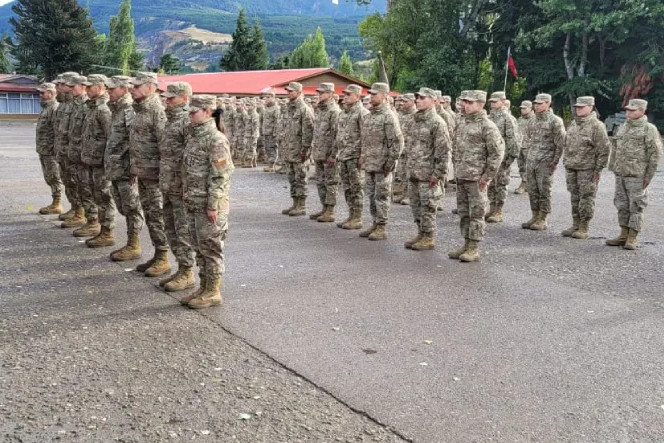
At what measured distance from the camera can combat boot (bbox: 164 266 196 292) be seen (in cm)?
677

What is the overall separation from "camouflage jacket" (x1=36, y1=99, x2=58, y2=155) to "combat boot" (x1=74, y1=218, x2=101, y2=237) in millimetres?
1849

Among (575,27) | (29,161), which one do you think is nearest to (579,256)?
(29,161)

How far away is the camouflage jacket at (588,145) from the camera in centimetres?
988

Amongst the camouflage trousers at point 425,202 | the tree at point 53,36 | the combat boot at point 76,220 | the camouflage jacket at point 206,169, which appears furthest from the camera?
the tree at point 53,36

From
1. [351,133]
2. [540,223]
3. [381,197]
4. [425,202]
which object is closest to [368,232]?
[381,197]

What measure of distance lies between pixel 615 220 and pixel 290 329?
8.02 meters

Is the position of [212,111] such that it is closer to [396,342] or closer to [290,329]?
[290,329]

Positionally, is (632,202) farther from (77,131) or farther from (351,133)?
(77,131)

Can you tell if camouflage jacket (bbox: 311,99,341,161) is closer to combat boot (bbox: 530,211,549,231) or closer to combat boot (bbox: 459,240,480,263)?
combat boot (bbox: 459,240,480,263)

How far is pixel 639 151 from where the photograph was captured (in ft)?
30.1

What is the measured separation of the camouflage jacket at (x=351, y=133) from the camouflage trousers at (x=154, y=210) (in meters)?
3.62

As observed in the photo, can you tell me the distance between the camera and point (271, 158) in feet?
60.5

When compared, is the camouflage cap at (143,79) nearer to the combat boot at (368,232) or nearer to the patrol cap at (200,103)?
the patrol cap at (200,103)

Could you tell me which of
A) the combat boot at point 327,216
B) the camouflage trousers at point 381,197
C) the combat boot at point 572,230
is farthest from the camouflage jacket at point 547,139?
the combat boot at point 327,216
